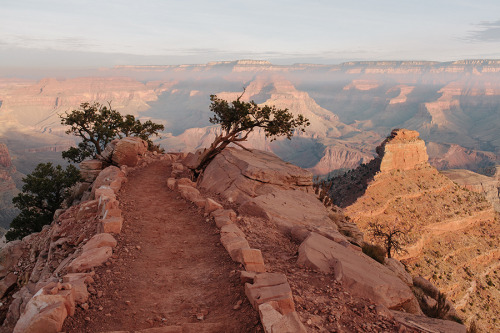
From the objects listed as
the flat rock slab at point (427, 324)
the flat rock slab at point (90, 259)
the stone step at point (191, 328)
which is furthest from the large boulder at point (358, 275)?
the flat rock slab at point (90, 259)

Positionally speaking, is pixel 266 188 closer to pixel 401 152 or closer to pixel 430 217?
pixel 430 217

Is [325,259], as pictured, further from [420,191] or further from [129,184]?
[420,191]

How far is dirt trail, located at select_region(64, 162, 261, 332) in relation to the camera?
8.34m

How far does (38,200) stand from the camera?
3092 centimetres

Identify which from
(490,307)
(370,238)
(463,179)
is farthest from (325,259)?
(463,179)

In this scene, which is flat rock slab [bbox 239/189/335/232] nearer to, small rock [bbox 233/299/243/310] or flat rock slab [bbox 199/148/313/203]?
flat rock slab [bbox 199/148/313/203]

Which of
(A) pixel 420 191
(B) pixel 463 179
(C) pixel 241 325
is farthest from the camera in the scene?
(B) pixel 463 179

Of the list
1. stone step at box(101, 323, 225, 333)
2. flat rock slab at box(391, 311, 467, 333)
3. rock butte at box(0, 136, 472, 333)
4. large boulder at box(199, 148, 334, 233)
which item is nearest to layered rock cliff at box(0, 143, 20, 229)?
large boulder at box(199, 148, 334, 233)

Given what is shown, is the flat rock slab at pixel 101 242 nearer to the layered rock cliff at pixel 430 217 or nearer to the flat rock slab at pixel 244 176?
the flat rock slab at pixel 244 176

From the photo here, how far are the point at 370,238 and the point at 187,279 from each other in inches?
1728

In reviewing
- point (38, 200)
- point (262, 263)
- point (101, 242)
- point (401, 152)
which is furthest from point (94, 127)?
point (401, 152)

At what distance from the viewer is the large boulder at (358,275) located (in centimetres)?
1023

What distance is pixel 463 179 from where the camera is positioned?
12725cm

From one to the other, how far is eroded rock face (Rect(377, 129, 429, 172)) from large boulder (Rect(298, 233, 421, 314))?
188ft
